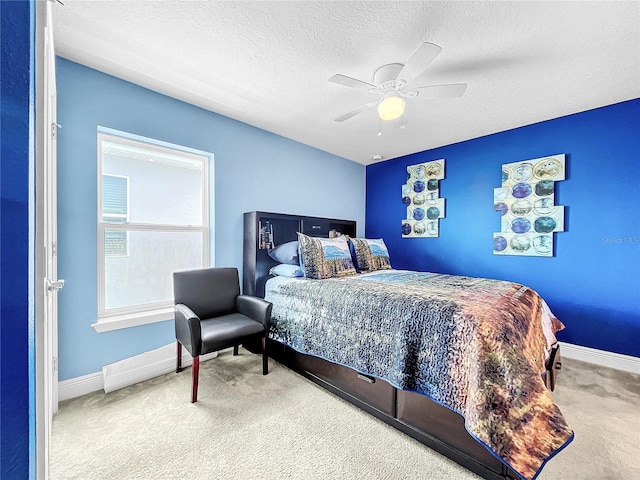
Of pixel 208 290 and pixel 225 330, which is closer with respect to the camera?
pixel 225 330

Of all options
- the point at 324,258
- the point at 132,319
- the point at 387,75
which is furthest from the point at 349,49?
the point at 132,319

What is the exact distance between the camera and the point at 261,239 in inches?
118

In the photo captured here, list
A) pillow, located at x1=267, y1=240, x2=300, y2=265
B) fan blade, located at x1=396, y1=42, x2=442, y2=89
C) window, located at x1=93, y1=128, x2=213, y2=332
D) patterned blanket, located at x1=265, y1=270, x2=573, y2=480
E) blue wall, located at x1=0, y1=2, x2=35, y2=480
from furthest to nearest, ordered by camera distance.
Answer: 1. pillow, located at x1=267, y1=240, x2=300, y2=265
2. window, located at x1=93, y1=128, x2=213, y2=332
3. fan blade, located at x1=396, y1=42, x2=442, y2=89
4. patterned blanket, located at x1=265, y1=270, x2=573, y2=480
5. blue wall, located at x1=0, y1=2, x2=35, y2=480

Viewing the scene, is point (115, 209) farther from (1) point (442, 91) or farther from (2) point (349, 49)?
(1) point (442, 91)

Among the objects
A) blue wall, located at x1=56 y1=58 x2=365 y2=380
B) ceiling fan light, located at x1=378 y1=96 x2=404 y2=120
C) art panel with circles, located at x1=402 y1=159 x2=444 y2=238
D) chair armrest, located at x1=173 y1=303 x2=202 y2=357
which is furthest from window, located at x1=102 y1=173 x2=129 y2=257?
art panel with circles, located at x1=402 y1=159 x2=444 y2=238

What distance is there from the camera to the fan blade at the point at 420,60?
59.4 inches

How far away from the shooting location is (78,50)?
Answer: 73.9 inches

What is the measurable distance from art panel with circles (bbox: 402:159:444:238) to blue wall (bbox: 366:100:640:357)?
0.79 feet

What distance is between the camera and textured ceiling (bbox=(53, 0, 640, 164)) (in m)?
1.55

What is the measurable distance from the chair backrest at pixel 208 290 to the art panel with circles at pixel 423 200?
108 inches

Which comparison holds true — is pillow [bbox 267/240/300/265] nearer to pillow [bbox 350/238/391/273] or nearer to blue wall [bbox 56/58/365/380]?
blue wall [bbox 56/58/365/380]

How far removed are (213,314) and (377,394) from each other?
1.57m

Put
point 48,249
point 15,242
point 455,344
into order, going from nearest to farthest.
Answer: point 15,242, point 48,249, point 455,344

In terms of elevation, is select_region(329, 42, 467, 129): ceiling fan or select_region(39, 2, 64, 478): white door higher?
select_region(329, 42, 467, 129): ceiling fan
